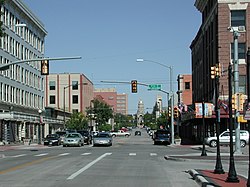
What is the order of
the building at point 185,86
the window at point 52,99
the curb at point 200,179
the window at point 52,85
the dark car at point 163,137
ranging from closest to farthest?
the curb at point 200,179 < the dark car at point 163,137 < the building at point 185,86 < the window at point 52,85 < the window at point 52,99

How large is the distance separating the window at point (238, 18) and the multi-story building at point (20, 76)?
27305 millimetres

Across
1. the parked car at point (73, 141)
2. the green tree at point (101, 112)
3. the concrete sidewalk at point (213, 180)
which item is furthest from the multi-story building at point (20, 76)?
the green tree at point (101, 112)

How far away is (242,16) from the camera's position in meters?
55.6

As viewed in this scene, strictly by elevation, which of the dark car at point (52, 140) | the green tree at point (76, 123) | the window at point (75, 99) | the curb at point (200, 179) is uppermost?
the window at point (75, 99)

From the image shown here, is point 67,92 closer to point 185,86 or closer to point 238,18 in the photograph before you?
point 185,86

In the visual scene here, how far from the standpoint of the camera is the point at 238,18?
182ft

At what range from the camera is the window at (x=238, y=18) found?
55469mm

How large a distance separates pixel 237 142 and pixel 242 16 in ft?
83.1

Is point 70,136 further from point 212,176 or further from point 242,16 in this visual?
point 212,176

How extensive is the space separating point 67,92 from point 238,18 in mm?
84625

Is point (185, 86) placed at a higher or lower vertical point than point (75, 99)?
higher

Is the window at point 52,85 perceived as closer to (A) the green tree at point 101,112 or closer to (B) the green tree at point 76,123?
(A) the green tree at point 101,112

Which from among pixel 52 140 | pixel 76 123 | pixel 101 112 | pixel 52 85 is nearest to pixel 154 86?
pixel 52 140

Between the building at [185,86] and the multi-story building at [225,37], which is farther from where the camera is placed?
the building at [185,86]
